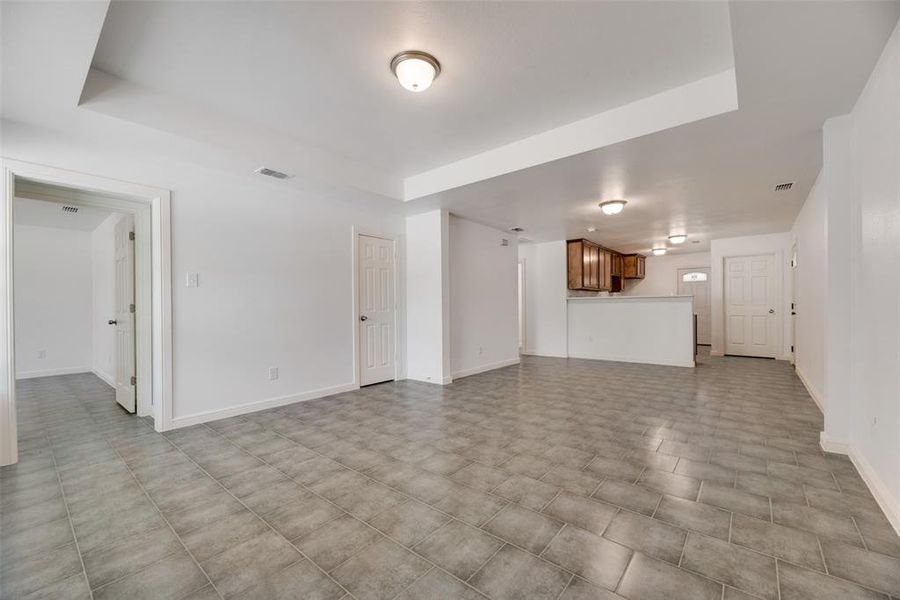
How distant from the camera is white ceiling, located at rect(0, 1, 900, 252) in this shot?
1931mm

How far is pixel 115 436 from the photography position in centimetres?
312

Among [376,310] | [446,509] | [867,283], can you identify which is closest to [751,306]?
[867,283]

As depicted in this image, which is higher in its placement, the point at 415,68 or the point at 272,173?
the point at 415,68

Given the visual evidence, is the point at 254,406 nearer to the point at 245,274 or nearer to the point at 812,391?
the point at 245,274

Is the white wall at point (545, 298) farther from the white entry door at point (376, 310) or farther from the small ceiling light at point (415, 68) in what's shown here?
the small ceiling light at point (415, 68)

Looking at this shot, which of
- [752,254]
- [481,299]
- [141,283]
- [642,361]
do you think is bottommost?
[642,361]

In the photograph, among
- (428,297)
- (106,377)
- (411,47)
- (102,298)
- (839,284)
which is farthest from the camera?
(102,298)

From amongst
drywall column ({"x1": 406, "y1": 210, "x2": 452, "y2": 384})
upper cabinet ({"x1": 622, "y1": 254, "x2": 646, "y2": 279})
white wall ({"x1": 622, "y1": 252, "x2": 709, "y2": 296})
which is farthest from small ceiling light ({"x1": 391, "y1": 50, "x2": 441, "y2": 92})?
white wall ({"x1": 622, "y1": 252, "x2": 709, "y2": 296})

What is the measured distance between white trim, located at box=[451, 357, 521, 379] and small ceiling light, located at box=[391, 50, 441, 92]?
12.9 ft

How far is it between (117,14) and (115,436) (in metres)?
3.07

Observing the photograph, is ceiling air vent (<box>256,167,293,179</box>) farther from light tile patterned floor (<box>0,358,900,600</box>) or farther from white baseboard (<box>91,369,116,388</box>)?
white baseboard (<box>91,369,116,388</box>)

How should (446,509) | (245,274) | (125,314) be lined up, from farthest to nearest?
(125,314), (245,274), (446,509)

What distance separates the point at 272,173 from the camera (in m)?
3.58

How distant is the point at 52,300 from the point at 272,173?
5.41m
